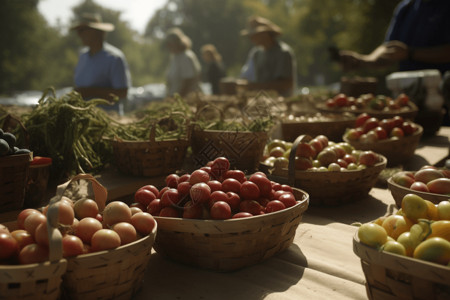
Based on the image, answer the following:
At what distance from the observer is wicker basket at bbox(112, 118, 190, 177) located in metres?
2.94

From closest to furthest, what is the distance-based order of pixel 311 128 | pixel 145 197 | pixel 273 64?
pixel 145 197 < pixel 311 128 < pixel 273 64

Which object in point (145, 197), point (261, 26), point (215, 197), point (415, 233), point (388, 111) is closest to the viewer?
point (415, 233)

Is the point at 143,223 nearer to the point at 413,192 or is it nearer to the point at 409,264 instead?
the point at 409,264

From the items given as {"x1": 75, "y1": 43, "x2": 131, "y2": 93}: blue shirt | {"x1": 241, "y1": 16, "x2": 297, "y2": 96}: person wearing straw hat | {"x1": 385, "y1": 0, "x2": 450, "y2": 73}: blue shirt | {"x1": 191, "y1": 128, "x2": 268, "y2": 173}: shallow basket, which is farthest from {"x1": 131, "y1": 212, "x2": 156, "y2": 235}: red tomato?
{"x1": 385, "y1": 0, "x2": 450, "y2": 73}: blue shirt

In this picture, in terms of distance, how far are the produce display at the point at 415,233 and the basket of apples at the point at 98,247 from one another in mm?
893

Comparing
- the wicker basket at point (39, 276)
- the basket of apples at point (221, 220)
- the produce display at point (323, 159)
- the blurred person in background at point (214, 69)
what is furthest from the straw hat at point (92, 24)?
the wicker basket at point (39, 276)

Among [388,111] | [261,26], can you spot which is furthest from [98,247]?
[261,26]

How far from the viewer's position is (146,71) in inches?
2186

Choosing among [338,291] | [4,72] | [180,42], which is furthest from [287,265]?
[4,72]

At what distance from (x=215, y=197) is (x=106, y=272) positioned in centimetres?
64

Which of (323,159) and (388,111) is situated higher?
(388,111)

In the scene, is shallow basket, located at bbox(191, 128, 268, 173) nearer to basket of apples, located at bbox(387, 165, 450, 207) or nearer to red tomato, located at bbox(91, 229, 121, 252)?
basket of apples, located at bbox(387, 165, 450, 207)

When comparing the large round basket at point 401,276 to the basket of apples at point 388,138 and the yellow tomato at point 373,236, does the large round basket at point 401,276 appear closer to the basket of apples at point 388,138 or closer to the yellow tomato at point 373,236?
the yellow tomato at point 373,236

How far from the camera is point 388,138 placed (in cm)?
399
